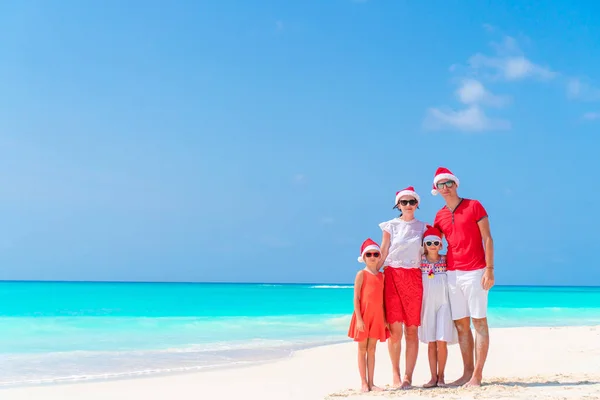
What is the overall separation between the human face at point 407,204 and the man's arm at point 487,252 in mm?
554

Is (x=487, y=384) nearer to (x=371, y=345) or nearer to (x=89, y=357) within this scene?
(x=371, y=345)

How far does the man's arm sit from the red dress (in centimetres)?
84

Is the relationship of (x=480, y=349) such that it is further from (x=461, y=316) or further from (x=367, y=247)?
(x=367, y=247)

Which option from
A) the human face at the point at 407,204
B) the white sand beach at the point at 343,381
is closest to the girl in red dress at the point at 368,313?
the white sand beach at the point at 343,381

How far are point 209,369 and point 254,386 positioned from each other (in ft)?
5.14

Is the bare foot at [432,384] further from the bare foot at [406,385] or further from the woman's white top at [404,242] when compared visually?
the woman's white top at [404,242]

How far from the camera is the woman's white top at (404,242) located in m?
5.17

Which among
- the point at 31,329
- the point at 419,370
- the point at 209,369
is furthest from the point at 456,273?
the point at 31,329

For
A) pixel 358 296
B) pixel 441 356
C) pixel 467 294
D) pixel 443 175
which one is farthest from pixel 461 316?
pixel 443 175

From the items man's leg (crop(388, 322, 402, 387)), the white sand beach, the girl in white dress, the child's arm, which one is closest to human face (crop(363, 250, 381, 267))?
the child's arm

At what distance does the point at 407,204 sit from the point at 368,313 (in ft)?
3.19

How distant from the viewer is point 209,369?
7672 mm

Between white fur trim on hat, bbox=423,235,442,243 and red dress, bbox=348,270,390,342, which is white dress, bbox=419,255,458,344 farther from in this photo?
red dress, bbox=348,270,390,342

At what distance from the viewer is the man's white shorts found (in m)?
4.96
